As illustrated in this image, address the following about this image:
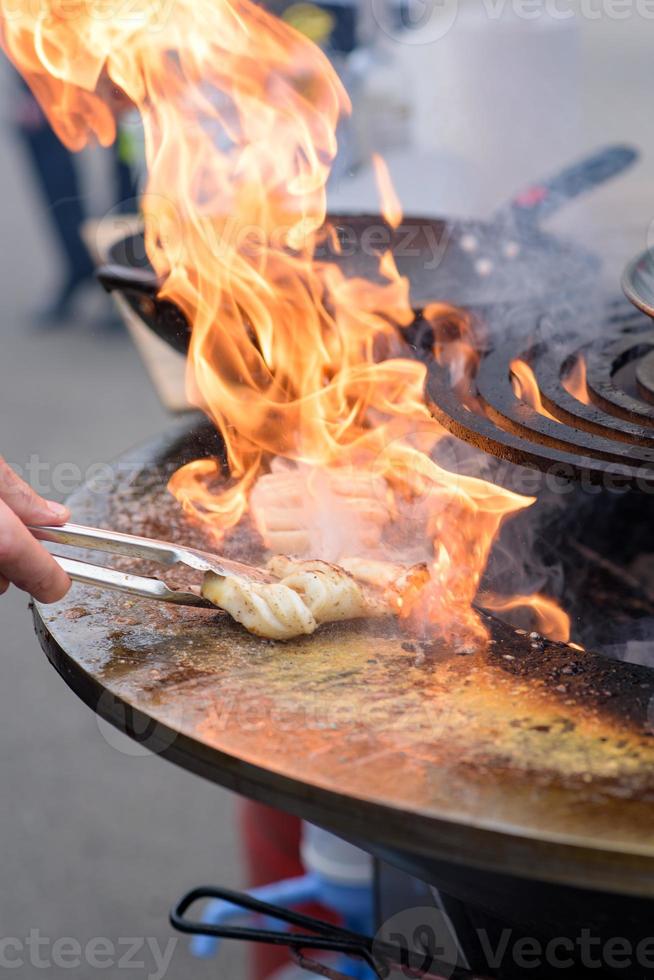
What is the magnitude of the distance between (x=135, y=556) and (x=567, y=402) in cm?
71

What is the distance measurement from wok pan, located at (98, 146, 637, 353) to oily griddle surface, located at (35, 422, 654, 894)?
83cm

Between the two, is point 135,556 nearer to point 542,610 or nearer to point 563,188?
point 542,610

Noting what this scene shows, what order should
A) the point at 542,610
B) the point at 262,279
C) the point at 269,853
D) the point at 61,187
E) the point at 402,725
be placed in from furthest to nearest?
the point at 61,187 → the point at 269,853 → the point at 262,279 → the point at 542,610 → the point at 402,725

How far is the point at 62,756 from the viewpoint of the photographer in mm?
3795

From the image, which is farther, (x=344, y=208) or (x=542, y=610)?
(x=344, y=208)

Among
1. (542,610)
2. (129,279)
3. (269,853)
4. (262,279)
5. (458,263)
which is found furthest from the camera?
(269,853)

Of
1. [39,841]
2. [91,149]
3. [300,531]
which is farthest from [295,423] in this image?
[91,149]

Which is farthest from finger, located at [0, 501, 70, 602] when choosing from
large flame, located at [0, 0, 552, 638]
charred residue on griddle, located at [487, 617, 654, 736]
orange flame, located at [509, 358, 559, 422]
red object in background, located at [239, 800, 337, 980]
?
red object in background, located at [239, 800, 337, 980]

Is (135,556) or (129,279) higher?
(129,279)

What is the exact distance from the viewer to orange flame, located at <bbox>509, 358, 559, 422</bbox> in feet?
5.45

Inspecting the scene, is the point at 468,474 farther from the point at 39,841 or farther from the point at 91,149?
the point at 91,149

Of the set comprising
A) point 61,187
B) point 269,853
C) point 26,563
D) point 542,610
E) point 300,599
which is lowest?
point 269,853

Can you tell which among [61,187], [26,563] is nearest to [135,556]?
[26,563]

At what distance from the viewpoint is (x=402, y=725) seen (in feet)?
3.70
